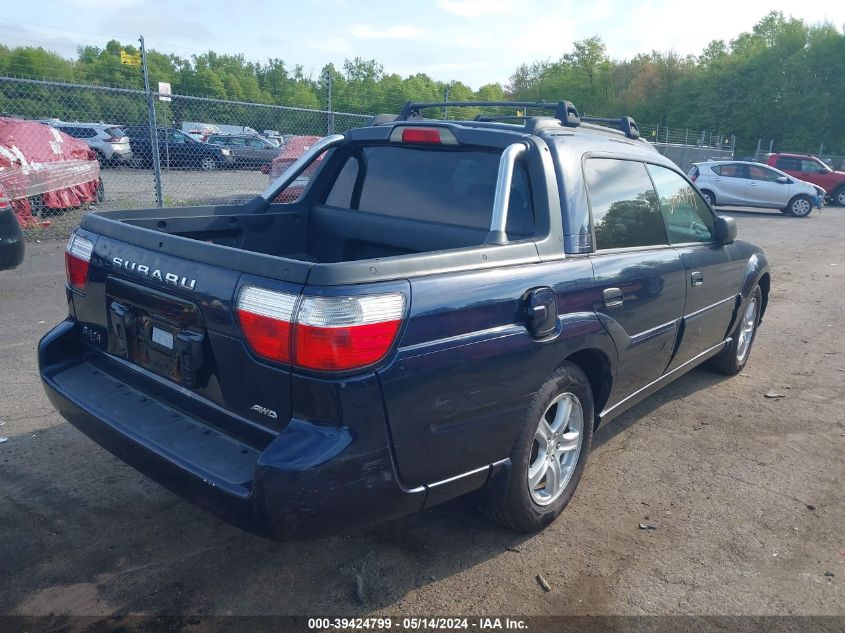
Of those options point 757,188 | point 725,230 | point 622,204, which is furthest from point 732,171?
point 622,204

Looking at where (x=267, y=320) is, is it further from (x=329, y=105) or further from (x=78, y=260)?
(x=329, y=105)

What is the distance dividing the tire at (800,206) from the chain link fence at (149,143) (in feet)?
37.8

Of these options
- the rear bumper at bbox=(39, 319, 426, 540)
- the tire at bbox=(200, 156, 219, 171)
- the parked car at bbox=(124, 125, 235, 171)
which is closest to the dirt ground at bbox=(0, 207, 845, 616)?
the rear bumper at bbox=(39, 319, 426, 540)

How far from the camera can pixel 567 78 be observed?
7831cm

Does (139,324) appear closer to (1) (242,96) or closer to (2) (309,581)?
(2) (309,581)

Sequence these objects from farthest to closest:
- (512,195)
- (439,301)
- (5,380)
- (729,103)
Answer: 1. (729,103)
2. (5,380)
3. (512,195)
4. (439,301)

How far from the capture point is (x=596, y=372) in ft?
11.7

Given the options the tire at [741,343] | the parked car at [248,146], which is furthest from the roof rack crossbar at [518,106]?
the parked car at [248,146]

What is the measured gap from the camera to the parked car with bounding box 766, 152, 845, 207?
79.8 ft

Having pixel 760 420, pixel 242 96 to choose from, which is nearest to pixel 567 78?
pixel 242 96

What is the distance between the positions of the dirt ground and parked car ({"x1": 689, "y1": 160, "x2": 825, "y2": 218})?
17.6 m

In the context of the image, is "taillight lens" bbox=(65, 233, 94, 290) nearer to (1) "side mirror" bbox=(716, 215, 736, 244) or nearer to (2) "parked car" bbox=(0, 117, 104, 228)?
(1) "side mirror" bbox=(716, 215, 736, 244)

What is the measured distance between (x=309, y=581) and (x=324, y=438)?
892 millimetres

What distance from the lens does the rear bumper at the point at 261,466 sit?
229cm
